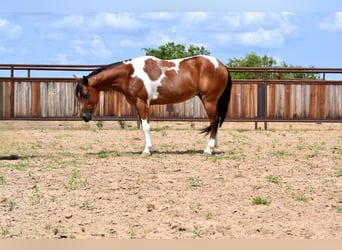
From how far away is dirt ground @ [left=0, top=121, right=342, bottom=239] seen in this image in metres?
5.61

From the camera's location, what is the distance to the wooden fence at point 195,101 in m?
17.9

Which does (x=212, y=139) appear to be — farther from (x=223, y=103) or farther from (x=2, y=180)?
(x=2, y=180)

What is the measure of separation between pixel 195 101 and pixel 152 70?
6994mm

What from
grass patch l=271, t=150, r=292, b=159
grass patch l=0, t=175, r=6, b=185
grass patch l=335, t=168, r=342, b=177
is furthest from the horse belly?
grass patch l=0, t=175, r=6, b=185

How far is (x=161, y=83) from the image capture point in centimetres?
1121

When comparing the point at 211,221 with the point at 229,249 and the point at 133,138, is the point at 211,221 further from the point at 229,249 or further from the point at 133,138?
the point at 133,138

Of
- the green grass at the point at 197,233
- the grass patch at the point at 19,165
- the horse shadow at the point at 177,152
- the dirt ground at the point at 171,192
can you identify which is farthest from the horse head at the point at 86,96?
the green grass at the point at 197,233

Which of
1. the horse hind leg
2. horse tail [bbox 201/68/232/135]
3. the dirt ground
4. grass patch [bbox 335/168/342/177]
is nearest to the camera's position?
the dirt ground

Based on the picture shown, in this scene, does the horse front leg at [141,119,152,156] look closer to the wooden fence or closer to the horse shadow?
the horse shadow

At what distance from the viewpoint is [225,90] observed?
37.0ft

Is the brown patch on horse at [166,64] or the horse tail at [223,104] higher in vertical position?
the brown patch on horse at [166,64]

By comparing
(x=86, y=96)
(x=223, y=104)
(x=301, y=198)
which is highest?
(x=86, y=96)

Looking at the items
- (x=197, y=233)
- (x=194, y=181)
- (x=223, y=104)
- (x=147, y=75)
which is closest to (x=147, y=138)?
(x=147, y=75)

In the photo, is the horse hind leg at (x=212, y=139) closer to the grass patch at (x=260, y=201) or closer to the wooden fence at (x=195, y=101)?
the grass patch at (x=260, y=201)
